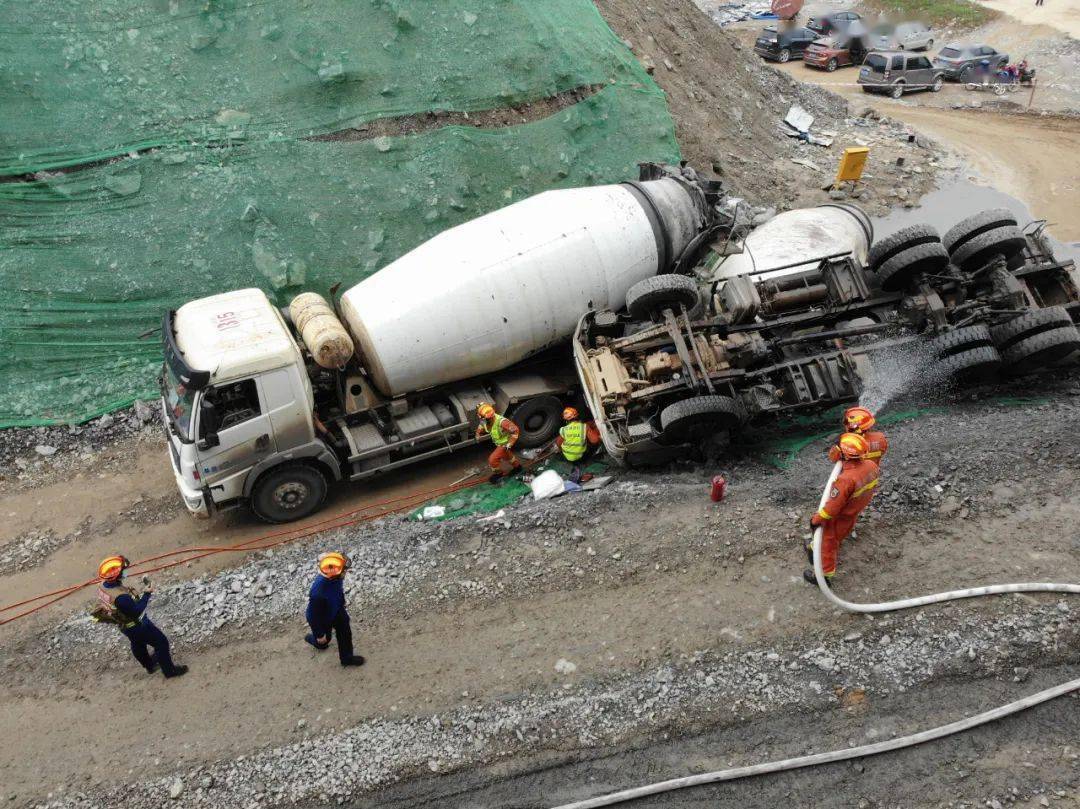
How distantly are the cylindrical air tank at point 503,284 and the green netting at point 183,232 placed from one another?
2.50 m

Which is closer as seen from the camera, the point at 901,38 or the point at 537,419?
the point at 537,419

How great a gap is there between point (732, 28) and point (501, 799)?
36.1 meters

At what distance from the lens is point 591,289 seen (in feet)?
31.8

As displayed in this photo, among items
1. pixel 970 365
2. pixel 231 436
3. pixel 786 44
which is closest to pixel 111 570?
pixel 231 436

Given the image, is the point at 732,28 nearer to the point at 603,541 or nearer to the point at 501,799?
the point at 603,541

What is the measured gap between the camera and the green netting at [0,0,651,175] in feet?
36.3

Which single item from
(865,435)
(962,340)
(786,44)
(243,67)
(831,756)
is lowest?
(831,756)

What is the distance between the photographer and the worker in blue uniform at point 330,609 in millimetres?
5977

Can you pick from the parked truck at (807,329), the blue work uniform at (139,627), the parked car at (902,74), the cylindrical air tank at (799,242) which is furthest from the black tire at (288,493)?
the parked car at (902,74)

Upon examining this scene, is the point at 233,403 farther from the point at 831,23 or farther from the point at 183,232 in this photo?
the point at 831,23

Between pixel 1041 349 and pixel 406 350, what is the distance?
25.4 ft

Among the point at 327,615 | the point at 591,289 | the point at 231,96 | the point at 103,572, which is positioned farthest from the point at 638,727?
the point at 231,96

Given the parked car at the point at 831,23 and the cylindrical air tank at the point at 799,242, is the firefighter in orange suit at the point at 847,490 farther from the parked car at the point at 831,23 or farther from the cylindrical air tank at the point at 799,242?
the parked car at the point at 831,23

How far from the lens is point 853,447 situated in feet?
20.3
